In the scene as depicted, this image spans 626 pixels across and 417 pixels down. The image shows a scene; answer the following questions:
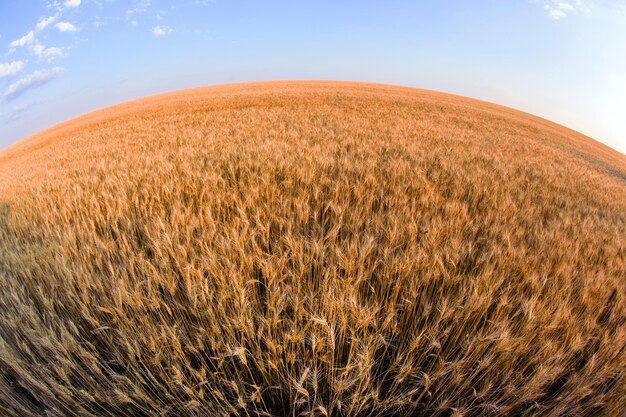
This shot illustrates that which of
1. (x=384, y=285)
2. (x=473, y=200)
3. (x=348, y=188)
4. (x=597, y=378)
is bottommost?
(x=597, y=378)

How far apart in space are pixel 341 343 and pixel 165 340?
0.63 metres

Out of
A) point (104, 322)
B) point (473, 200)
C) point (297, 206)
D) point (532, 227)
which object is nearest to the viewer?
point (104, 322)

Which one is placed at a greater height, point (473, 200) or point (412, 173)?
point (412, 173)

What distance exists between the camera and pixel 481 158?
4.32 meters

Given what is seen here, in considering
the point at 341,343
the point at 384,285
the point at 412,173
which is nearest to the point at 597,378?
the point at 384,285

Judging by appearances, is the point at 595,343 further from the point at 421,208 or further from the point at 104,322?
the point at 104,322

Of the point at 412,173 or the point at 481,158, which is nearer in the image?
the point at 412,173

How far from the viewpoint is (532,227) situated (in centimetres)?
205

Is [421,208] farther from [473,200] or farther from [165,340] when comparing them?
[165,340]

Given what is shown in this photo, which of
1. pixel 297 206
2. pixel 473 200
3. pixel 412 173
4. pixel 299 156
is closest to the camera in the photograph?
pixel 297 206

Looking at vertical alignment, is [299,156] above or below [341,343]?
above

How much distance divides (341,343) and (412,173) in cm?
195

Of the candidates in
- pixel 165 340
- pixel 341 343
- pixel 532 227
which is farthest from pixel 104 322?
pixel 532 227

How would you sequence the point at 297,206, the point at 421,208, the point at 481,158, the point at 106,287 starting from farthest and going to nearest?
1. the point at 481,158
2. the point at 421,208
3. the point at 297,206
4. the point at 106,287
